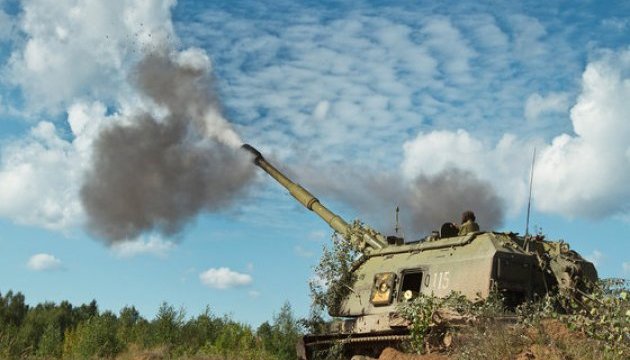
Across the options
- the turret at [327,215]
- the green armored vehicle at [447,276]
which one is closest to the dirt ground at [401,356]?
the green armored vehicle at [447,276]

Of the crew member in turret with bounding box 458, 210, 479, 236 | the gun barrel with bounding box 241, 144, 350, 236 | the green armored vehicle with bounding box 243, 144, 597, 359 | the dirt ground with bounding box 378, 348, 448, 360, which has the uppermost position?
the gun barrel with bounding box 241, 144, 350, 236

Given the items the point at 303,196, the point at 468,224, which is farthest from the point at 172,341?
the point at 468,224

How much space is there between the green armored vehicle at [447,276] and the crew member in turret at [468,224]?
0.28 metres

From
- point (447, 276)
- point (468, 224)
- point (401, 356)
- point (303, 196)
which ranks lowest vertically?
point (401, 356)

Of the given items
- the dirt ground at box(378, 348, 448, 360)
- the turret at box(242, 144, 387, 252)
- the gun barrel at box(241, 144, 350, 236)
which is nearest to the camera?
the dirt ground at box(378, 348, 448, 360)

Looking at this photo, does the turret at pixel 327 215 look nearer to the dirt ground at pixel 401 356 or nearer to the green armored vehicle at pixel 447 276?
the green armored vehicle at pixel 447 276

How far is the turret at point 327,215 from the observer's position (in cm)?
1802

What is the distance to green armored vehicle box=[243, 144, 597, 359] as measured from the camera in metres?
13.6

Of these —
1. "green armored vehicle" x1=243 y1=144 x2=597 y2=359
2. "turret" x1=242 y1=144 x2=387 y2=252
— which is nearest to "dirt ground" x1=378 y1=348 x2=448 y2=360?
"green armored vehicle" x1=243 y1=144 x2=597 y2=359

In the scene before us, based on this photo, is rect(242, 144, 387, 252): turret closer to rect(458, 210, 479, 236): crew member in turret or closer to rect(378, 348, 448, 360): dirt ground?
rect(458, 210, 479, 236): crew member in turret

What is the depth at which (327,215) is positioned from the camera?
19750 mm

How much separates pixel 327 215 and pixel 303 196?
118 centimetres

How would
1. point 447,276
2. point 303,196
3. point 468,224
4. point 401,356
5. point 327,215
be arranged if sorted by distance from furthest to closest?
point 303,196 < point 327,215 < point 468,224 < point 447,276 < point 401,356

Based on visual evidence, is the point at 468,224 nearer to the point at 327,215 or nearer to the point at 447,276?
the point at 447,276
